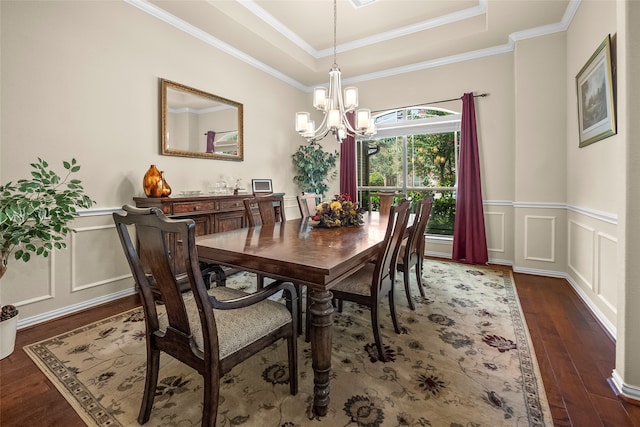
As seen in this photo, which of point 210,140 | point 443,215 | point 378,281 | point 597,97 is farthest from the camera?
point 443,215

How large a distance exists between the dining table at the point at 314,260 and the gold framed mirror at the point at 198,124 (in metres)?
1.83

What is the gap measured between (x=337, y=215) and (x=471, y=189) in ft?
8.38

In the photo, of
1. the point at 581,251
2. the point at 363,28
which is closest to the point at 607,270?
the point at 581,251

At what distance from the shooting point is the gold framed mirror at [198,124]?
3.30 m

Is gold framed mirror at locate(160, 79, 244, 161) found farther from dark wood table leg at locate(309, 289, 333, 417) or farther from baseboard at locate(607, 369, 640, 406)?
baseboard at locate(607, 369, 640, 406)

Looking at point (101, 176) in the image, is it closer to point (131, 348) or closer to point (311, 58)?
point (131, 348)

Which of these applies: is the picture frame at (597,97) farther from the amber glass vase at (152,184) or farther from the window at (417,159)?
the amber glass vase at (152,184)

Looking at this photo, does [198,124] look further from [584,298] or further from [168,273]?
[584,298]

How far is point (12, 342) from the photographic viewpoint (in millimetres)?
2000

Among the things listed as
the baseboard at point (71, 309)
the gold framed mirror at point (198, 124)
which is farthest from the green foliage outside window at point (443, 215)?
the baseboard at point (71, 309)

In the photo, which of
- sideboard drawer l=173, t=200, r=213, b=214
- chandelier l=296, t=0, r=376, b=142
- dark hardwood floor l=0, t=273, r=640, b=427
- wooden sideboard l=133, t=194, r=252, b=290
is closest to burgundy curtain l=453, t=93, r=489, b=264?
dark hardwood floor l=0, t=273, r=640, b=427

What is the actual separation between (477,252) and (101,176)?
4.51m

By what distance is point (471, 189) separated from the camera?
4176 mm

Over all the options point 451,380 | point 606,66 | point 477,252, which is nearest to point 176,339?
point 451,380
